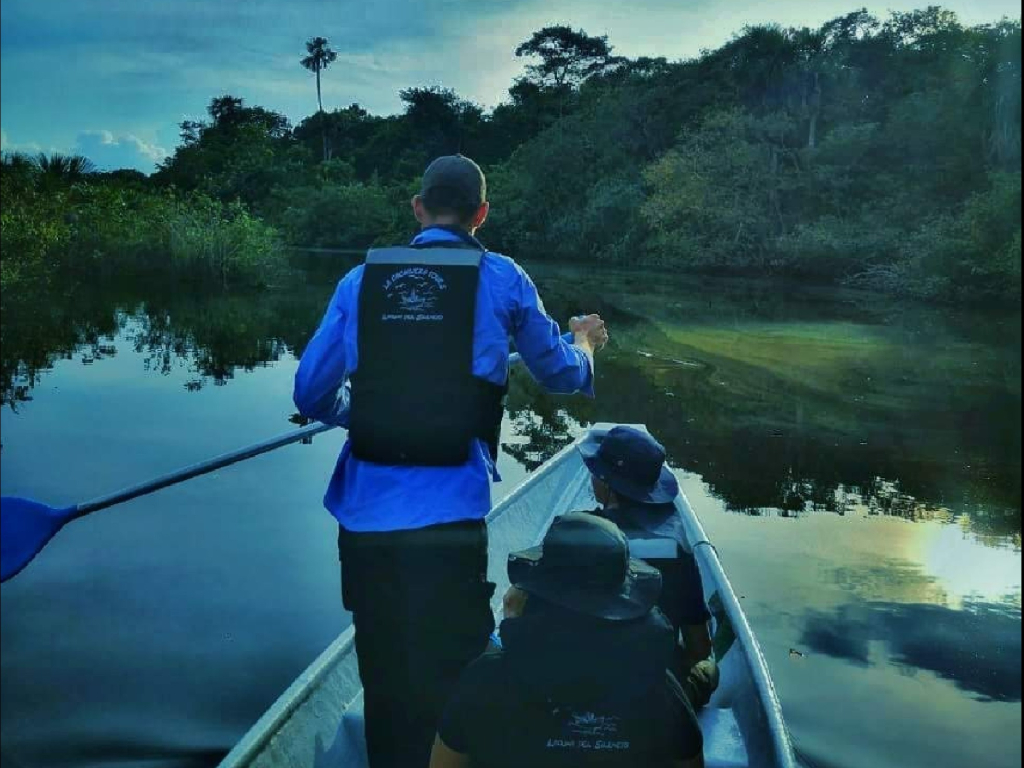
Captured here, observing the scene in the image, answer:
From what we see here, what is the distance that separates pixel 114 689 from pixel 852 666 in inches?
133

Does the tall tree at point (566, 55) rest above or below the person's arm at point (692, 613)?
above

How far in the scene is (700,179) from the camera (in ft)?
83.6

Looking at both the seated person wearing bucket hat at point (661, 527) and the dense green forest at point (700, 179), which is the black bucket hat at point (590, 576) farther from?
the dense green forest at point (700, 179)

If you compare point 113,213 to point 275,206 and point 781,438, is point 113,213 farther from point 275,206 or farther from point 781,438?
point 275,206

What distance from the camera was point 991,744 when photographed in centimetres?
380

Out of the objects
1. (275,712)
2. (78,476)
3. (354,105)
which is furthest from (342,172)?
(275,712)

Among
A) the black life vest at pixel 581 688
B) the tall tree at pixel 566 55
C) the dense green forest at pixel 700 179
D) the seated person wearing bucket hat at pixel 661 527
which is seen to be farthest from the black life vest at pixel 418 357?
the tall tree at pixel 566 55

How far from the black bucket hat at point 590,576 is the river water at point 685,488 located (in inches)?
24.4

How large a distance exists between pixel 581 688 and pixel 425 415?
2.22ft

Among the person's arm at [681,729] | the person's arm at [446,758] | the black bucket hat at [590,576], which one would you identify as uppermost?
Answer: the black bucket hat at [590,576]

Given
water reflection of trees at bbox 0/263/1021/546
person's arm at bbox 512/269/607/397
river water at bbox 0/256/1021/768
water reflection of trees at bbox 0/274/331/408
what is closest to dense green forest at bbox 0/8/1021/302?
water reflection of trees at bbox 0/274/331/408

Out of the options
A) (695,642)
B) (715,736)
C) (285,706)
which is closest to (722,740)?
(715,736)

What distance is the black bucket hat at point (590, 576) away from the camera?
152 centimetres

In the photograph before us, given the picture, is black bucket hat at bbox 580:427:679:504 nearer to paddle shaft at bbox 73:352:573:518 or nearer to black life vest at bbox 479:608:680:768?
paddle shaft at bbox 73:352:573:518
